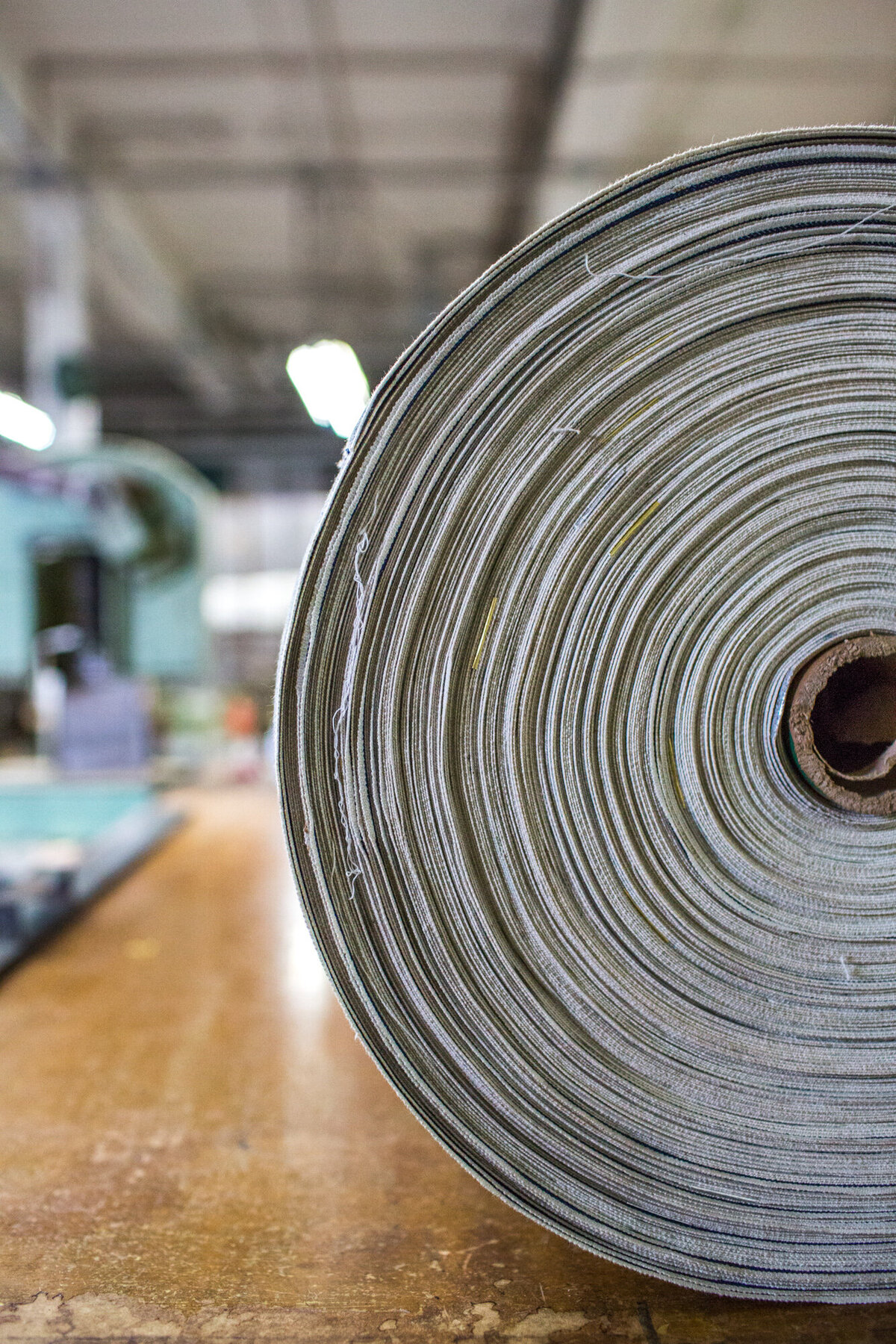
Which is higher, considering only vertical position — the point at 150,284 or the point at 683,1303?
the point at 150,284

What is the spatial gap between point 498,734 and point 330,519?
203 mm

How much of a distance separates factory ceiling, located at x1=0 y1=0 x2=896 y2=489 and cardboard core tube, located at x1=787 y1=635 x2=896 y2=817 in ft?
9.49

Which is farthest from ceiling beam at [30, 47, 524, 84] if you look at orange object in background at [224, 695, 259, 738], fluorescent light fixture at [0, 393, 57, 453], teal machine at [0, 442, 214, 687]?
orange object in background at [224, 695, 259, 738]

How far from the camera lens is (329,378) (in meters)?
3.13

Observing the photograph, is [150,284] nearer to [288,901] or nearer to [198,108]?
[198,108]

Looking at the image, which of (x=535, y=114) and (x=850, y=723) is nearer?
(x=850, y=723)

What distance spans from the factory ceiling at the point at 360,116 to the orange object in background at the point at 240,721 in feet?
9.00

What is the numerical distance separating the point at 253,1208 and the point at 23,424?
3.06 m

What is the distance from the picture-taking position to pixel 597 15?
9.57ft

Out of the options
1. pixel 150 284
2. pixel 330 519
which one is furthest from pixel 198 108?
pixel 330 519

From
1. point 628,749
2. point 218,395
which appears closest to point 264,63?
point 218,395

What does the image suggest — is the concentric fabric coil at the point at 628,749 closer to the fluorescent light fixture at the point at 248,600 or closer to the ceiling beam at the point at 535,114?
the ceiling beam at the point at 535,114

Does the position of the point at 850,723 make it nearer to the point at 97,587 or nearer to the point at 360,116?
the point at 97,587

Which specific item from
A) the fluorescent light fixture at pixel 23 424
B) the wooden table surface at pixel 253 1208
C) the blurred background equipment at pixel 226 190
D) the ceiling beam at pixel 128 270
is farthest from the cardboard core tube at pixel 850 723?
the ceiling beam at pixel 128 270
